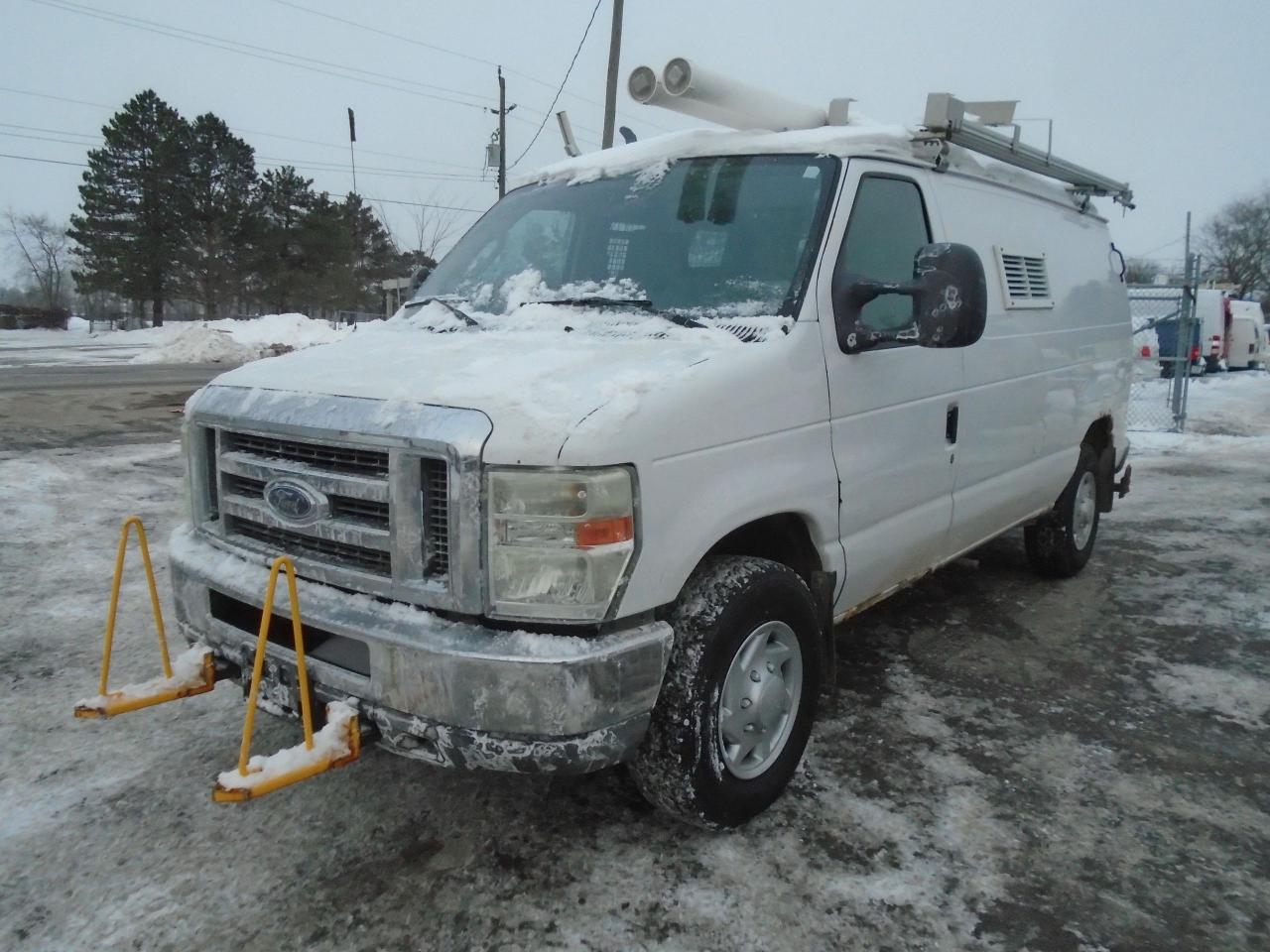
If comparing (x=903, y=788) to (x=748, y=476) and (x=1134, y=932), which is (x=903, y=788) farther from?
(x=748, y=476)

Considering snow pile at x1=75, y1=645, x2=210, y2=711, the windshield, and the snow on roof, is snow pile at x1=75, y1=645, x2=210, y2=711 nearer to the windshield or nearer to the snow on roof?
the windshield

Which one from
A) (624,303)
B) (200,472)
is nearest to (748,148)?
(624,303)

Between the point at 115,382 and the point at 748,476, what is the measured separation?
17909 millimetres

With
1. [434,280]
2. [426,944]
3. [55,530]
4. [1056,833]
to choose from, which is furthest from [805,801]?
[55,530]

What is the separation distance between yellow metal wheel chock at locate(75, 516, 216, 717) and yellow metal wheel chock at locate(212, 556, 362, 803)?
57 cm

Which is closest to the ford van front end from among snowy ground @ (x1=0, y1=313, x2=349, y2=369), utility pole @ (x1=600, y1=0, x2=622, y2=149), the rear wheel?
the rear wheel

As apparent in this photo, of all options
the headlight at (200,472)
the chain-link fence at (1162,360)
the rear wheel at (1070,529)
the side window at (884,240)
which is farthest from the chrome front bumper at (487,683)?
the chain-link fence at (1162,360)

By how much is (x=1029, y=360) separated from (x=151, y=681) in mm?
3960

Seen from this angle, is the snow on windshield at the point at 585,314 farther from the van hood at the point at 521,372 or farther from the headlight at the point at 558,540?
the headlight at the point at 558,540

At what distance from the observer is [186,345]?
27.2 meters

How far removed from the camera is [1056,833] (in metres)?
2.96

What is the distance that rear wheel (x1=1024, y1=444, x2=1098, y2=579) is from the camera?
555cm

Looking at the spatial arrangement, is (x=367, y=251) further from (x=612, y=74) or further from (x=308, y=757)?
(x=308, y=757)

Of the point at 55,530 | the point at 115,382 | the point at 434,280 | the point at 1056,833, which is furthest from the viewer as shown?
the point at 115,382
